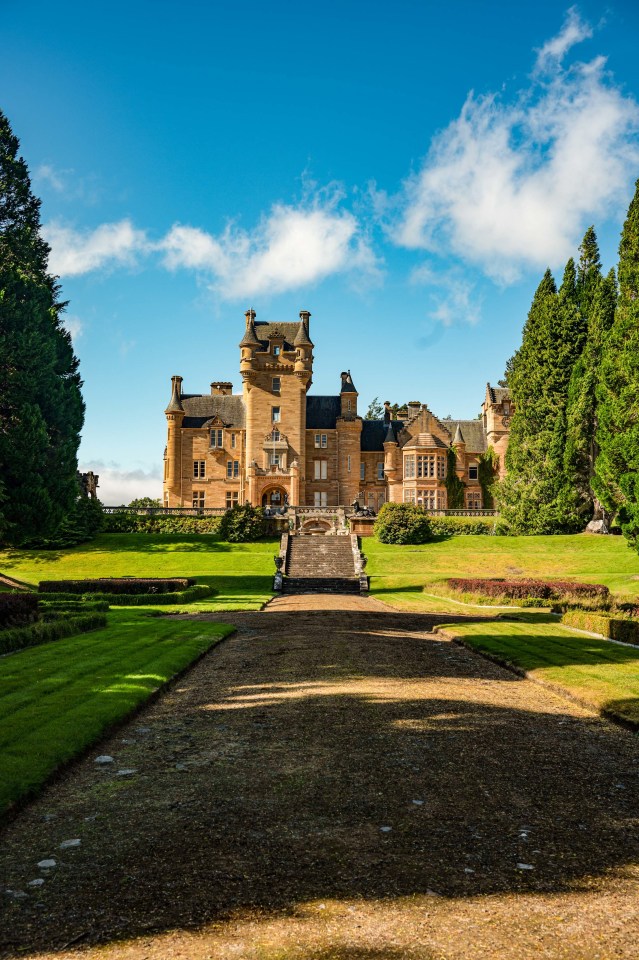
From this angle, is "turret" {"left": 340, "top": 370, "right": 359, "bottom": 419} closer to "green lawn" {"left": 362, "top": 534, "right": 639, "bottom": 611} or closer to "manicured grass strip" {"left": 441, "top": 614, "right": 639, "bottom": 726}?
"green lawn" {"left": 362, "top": 534, "right": 639, "bottom": 611}

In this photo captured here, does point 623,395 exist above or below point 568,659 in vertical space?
above

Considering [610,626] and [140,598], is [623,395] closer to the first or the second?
[610,626]

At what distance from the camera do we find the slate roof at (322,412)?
69.0 m

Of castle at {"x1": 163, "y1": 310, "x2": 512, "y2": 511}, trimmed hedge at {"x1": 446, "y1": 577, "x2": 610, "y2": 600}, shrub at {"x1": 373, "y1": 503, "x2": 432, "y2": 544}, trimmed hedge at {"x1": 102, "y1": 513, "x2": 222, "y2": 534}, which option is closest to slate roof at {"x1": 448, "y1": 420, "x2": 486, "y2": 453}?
castle at {"x1": 163, "y1": 310, "x2": 512, "y2": 511}

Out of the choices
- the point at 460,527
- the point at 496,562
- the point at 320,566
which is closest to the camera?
the point at 320,566

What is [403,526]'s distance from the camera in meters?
51.2

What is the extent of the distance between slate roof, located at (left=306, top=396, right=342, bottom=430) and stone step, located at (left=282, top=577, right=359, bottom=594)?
3237cm

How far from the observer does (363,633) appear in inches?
744

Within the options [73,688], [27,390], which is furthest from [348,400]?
[73,688]

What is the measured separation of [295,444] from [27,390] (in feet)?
105

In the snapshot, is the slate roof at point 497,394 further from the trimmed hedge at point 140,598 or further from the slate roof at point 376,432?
the trimmed hedge at point 140,598

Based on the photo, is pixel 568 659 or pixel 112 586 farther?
pixel 112 586

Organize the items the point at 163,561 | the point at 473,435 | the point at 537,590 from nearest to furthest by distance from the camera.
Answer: the point at 537,590
the point at 163,561
the point at 473,435

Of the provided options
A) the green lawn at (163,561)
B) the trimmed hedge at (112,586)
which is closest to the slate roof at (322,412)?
the green lawn at (163,561)
